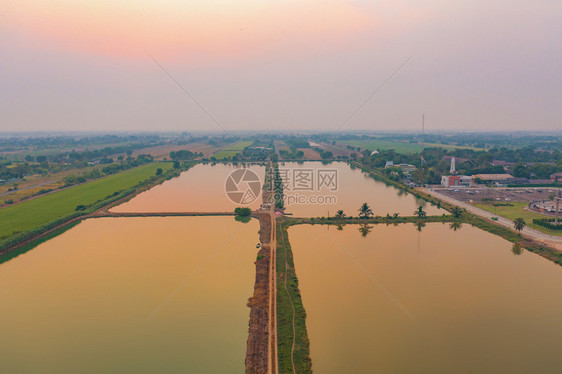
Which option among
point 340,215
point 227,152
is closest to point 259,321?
point 340,215

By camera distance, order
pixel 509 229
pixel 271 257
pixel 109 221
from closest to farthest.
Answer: pixel 271 257, pixel 509 229, pixel 109 221

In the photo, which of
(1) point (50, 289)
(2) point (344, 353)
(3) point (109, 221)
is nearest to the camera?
(2) point (344, 353)

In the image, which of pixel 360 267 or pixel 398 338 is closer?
pixel 398 338

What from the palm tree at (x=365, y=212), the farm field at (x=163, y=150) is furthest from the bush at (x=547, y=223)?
the farm field at (x=163, y=150)

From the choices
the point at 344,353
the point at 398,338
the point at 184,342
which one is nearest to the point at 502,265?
the point at 398,338

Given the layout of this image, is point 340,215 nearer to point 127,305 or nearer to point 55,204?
point 127,305

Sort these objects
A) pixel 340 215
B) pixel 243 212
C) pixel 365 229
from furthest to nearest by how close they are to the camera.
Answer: pixel 243 212 → pixel 340 215 → pixel 365 229

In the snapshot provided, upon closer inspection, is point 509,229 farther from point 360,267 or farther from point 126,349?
point 126,349
